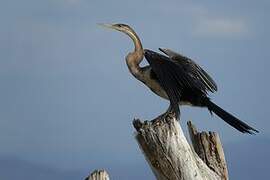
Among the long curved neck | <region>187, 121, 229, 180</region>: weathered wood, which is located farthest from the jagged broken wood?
the long curved neck

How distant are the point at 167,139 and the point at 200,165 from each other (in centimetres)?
49

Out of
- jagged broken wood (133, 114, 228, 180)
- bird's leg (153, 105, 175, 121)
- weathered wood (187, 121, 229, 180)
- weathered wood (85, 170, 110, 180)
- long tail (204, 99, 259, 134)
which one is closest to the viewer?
weathered wood (85, 170, 110, 180)

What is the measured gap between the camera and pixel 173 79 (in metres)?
7.41

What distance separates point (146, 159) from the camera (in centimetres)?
566

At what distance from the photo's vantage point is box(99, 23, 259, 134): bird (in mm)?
7254

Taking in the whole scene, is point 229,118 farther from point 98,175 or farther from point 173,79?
point 98,175

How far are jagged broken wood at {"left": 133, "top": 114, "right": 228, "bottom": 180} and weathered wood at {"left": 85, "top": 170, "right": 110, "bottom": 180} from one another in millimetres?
448

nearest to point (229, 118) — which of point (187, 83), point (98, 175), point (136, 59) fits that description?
point (187, 83)

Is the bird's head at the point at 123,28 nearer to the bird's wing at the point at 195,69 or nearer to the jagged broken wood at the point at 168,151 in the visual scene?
the bird's wing at the point at 195,69

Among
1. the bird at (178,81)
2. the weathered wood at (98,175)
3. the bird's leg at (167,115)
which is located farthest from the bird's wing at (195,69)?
the weathered wood at (98,175)

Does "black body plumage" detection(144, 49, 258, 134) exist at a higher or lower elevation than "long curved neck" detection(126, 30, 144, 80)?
lower

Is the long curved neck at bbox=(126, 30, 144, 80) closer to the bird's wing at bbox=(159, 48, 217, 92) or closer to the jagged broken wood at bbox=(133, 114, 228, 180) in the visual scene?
the bird's wing at bbox=(159, 48, 217, 92)

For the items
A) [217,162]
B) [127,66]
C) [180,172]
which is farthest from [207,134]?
[127,66]

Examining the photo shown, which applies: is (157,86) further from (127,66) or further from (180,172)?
(180,172)
